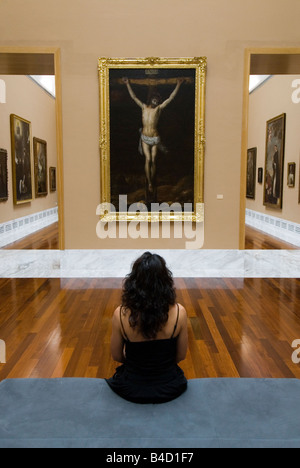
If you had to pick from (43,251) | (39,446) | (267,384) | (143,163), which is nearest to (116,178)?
(143,163)

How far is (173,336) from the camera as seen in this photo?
11.3 feet

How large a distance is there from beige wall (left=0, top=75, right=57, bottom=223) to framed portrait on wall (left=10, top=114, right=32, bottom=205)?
0.19 meters

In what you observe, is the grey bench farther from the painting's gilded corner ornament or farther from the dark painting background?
the painting's gilded corner ornament

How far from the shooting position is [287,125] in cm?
1435

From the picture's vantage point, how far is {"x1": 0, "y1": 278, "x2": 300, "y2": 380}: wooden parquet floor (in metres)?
5.08

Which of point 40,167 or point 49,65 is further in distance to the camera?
point 40,167

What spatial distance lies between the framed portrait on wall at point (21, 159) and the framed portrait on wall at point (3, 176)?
727 millimetres

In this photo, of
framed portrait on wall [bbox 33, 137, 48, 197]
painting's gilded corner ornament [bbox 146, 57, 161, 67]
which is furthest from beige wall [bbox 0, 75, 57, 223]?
painting's gilded corner ornament [bbox 146, 57, 161, 67]

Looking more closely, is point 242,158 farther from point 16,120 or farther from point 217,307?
point 16,120

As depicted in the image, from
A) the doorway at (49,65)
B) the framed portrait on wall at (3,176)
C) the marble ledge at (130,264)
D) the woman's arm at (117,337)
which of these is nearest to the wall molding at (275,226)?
the marble ledge at (130,264)

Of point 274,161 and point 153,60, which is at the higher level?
point 153,60

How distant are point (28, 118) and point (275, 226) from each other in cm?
1048

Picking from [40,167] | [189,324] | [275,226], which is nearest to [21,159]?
[40,167]

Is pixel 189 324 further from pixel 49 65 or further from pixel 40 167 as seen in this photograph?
pixel 40 167
